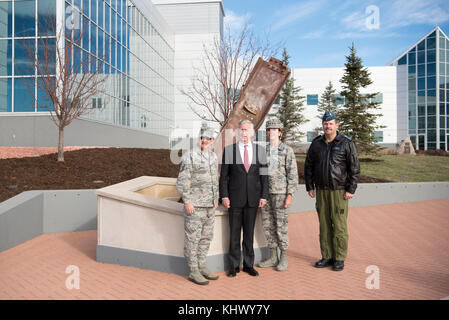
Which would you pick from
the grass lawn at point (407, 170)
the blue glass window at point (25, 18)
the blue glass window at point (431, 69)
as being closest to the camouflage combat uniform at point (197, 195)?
the grass lawn at point (407, 170)

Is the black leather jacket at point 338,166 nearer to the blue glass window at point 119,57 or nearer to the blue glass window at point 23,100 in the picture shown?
the blue glass window at point 23,100

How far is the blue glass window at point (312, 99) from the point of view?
39.9 metres

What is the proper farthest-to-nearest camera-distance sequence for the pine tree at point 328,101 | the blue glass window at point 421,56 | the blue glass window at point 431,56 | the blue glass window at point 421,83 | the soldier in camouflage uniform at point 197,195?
the blue glass window at point 421,56 < the blue glass window at point 421,83 < the blue glass window at point 431,56 < the pine tree at point 328,101 < the soldier in camouflage uniform at point 197,195

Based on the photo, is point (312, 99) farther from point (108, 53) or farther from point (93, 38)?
point (108, 53)

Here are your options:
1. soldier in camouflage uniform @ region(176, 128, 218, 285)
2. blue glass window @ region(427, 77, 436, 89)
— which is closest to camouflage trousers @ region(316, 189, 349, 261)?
soldier in camouflage uniform @ region(176, 128, 218, 285)

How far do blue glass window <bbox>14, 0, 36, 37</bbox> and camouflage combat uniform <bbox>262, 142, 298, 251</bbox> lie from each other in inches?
694

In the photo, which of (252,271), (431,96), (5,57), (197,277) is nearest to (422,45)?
(431,96)

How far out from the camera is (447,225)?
25.8 feet

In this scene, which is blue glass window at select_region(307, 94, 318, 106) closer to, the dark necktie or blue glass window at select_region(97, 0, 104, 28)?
blue glass window at select_region(97, 0, 104, 28)

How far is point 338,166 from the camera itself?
466 cm

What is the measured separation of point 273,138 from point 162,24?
33.7 m

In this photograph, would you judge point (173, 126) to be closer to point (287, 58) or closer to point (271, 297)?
point (287, 58)

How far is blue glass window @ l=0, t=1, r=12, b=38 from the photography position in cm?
1756
